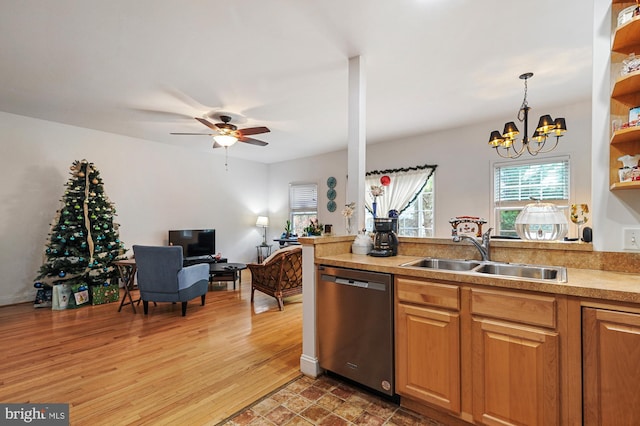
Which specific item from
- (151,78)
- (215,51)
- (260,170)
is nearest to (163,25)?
(215,51)

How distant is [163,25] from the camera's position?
2344 millimetres

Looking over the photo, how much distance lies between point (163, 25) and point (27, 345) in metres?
3.32

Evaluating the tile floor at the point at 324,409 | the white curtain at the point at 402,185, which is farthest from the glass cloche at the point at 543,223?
the white curtain at the point at 402,185

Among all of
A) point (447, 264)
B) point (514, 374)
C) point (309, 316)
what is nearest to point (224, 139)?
point (309, 316)

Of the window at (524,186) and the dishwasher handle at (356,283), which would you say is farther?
the window at (524,186)

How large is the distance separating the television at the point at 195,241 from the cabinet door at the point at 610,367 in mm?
5799

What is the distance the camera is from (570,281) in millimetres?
1394

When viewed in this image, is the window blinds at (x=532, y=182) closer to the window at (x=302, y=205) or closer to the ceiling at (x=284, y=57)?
the ceiling at (x=284, y=57)

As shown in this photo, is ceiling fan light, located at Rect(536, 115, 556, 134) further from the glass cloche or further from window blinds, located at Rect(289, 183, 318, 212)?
window blinds, located at Rect(289, 183, 318, 212)

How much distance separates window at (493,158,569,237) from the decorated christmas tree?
5980 millimetres

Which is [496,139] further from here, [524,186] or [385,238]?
[385,238]

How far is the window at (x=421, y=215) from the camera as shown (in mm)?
5262

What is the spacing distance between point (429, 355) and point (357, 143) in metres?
1.81

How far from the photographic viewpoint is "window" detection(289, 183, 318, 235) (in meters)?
7.00
